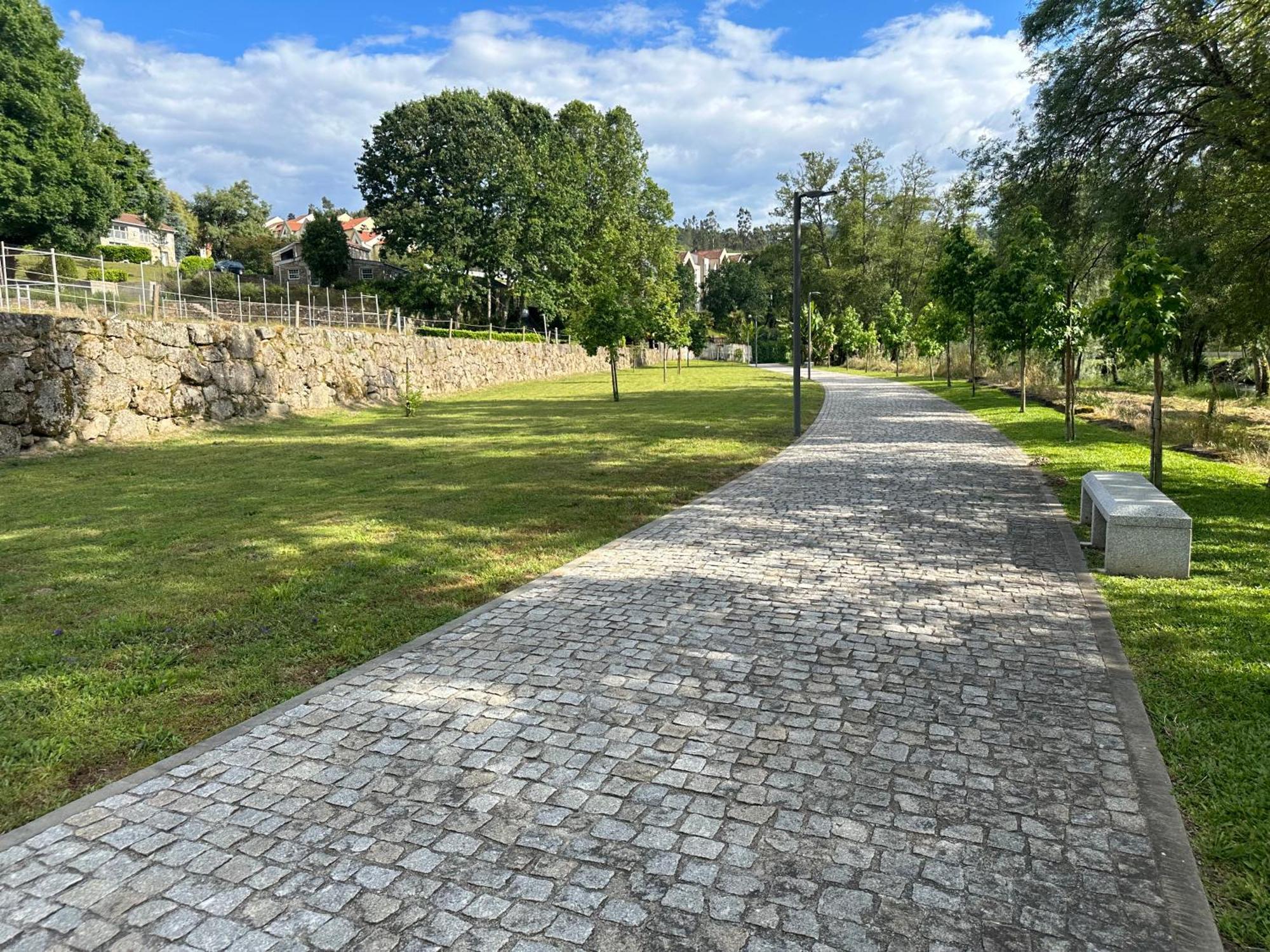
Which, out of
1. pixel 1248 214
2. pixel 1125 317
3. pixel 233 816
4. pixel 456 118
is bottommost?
pixel 233 816

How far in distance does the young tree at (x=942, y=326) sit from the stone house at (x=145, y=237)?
6606 centimetres

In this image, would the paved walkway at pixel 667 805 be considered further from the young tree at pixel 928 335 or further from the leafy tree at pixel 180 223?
the leafy tree at pixel 180 223

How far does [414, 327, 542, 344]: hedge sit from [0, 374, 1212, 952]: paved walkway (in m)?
31.3

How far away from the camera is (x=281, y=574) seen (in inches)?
274

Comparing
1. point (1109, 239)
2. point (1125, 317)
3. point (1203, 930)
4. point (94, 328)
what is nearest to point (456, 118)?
point (94, 328)

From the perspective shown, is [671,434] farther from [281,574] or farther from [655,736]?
[655,736]

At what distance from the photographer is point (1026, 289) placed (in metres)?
18.1

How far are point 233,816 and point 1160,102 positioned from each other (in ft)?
57.9

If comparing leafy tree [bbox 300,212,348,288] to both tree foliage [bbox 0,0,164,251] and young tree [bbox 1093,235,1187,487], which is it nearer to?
tree foliage [bbox 0,0,164,251]

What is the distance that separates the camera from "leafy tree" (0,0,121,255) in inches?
1506

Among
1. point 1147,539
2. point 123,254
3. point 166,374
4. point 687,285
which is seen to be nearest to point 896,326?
point 687,285

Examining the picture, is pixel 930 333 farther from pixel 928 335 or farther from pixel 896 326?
pixel 896 326

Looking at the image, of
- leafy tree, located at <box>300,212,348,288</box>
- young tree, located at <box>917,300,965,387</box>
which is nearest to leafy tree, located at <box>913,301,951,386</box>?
young tree, located at <box>917,300,965,387</box>

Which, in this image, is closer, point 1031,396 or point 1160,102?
point 1160,102
